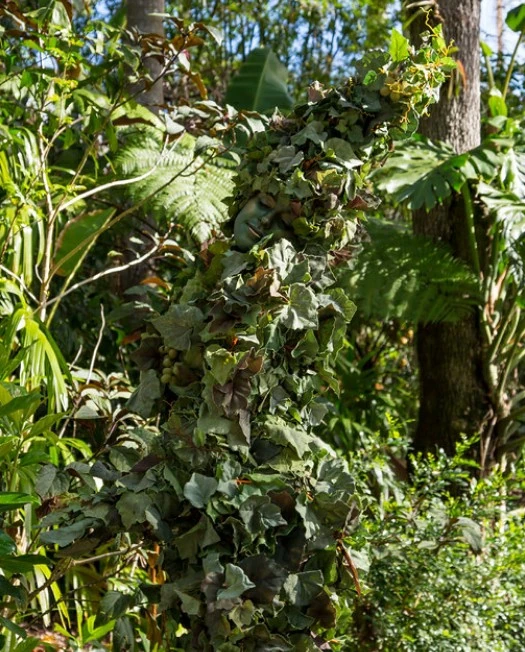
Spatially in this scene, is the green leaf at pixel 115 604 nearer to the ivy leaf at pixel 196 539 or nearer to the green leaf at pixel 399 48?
the ivy leaf at pixel 196 539

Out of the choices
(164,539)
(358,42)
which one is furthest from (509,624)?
(358,42)

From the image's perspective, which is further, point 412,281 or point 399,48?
point 412,281

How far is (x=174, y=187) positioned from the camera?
2814mm

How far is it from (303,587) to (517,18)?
2.90 metres

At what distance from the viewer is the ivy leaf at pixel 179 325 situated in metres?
1.38

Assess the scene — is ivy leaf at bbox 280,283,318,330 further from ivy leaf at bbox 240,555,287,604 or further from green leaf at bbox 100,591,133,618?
green leaf at bbox 100,591,133,618

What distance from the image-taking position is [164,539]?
1324mm

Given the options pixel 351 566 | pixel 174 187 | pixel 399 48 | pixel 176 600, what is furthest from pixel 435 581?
pixel 174 187

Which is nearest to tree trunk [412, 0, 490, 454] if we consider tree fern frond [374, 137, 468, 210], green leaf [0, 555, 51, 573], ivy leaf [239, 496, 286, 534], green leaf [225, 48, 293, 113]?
tree fern frond [374, 137, 468, 210]

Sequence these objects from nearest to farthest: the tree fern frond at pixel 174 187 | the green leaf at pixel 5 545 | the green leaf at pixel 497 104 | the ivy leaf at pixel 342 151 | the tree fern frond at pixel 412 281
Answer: the green leaf at pixel 5 545 → the ivy leaf at pixel 342 151 → the tree fern frond at pixel 174 187 → the tree fern frond at pixel 412 281 → the green leaf at pixel 497 104

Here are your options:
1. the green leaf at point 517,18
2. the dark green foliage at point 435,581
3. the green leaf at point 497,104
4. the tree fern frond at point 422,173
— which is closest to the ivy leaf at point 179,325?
the dark green foliage at point 435,581

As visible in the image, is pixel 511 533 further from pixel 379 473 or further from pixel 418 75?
pixel 418 75

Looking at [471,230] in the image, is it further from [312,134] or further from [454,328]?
[312,134]

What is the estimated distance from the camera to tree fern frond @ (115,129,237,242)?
2.69 m
